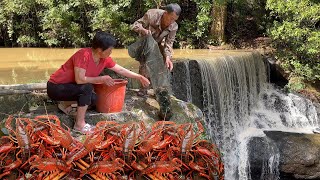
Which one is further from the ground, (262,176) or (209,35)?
(209,35)

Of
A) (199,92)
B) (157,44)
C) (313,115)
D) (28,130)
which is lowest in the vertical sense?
(313,115)

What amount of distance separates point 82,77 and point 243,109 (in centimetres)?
590

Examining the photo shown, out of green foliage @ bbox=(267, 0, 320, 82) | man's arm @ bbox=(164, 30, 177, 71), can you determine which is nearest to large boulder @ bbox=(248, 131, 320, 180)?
green foliage @ bbox=(267, 0, 320, 82)

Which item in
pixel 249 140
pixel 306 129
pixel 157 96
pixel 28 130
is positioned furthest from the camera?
pixel 306 129

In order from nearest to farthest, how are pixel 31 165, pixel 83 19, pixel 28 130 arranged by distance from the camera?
pixel 31 165 < pixel 28 130 < pixel 83 19

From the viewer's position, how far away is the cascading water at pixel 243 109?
755 centimetres

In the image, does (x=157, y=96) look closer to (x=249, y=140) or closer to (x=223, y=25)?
(x=249, y=140)

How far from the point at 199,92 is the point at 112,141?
4.77 meters

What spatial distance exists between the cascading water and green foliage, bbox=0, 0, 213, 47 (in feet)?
10.6

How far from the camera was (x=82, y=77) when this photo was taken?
3838 mm

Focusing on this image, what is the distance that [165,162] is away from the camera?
3.23m

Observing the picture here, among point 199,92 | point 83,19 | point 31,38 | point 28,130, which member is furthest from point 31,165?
point 31,38

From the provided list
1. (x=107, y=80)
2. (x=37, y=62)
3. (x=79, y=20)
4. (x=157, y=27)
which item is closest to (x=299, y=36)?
(x=157, y=27)

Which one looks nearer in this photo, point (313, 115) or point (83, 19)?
point (313, 115)
